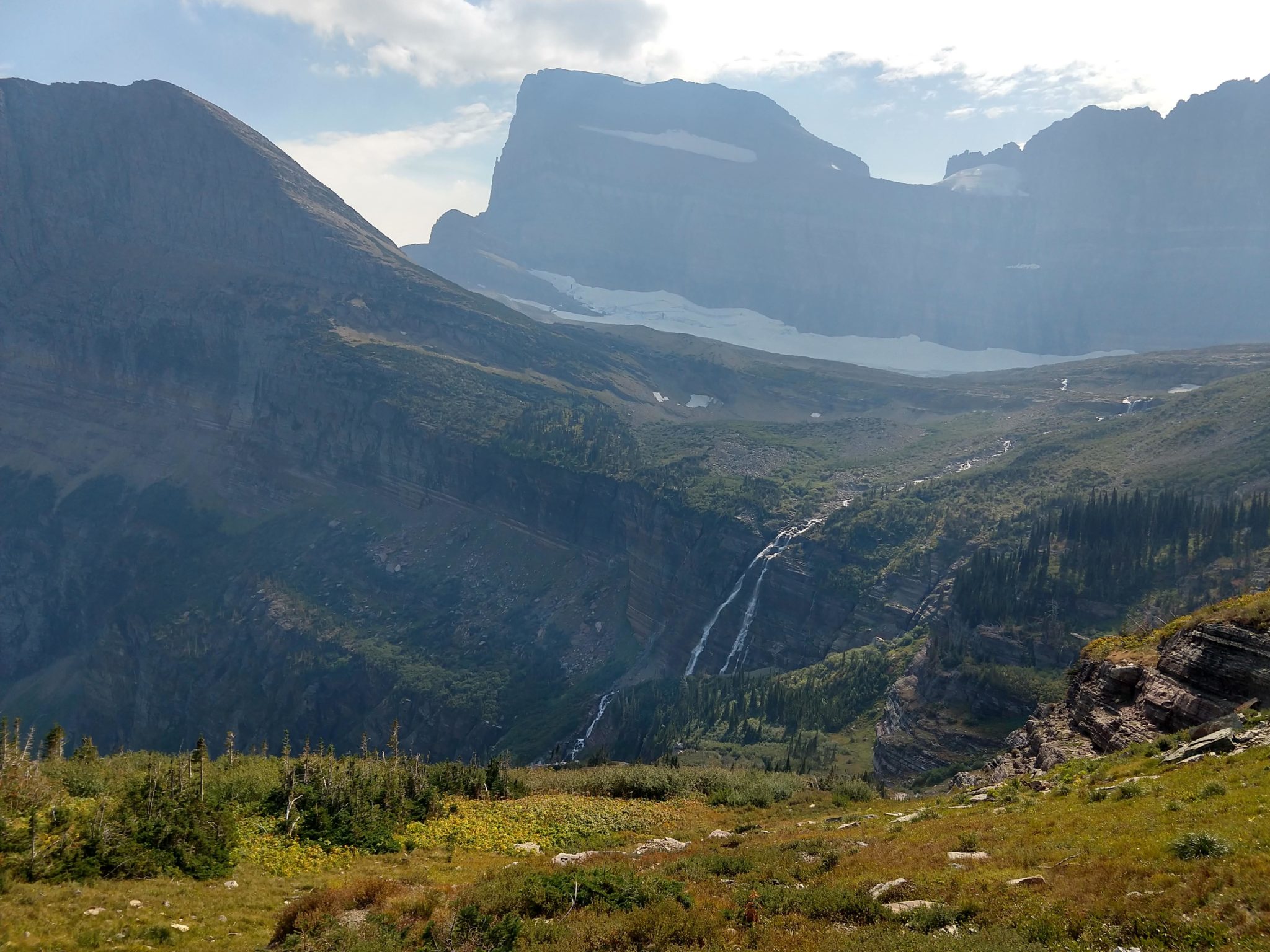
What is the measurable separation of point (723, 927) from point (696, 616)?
121590 mm

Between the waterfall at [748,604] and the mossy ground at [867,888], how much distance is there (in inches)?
4063

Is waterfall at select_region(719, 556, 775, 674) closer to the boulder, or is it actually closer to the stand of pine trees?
the stand of pine trees

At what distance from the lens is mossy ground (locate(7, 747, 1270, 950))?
13961mm

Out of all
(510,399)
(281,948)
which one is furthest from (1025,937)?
(510,399)

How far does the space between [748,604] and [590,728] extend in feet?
112

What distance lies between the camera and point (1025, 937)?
45.8 feet

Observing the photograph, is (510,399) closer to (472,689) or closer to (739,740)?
(472,689)

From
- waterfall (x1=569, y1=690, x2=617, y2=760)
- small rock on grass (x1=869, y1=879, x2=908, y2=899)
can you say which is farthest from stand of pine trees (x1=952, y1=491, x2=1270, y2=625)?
small rock on grass (x1=869, y1=879, x2=908, y2=899)

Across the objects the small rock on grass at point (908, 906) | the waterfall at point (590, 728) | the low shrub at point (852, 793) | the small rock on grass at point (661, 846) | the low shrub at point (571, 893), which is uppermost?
the small rock on grass at point (908, 906)

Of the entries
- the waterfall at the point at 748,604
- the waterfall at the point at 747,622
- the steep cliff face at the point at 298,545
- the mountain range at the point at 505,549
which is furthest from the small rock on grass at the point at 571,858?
the waterfall at the point at 747,622

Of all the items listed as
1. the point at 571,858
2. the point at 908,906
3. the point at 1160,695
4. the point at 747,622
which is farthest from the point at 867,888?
the point at 747,622

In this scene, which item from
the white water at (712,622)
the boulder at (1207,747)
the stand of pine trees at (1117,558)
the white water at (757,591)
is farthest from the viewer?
the white water at (712,622)

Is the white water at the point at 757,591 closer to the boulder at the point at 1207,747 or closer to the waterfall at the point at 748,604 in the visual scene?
the waterfall at the point at 748,604

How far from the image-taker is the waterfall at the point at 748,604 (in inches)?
5123
